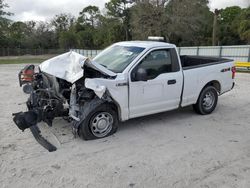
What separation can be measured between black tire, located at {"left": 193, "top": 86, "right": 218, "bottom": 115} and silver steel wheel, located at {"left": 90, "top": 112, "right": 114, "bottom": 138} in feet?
8.10

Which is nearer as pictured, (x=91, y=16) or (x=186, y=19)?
(x=186, y=19)

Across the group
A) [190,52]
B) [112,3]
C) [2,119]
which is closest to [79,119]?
[2,119]

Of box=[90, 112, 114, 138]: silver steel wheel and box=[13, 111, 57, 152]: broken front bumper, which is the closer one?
box=[13, 111, 57, 152]: broken front bumper

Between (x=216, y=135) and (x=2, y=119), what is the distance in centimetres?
477

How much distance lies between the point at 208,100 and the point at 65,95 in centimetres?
353

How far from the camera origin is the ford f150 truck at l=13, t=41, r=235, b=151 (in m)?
4.42

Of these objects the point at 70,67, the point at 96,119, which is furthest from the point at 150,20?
the point at 96,119

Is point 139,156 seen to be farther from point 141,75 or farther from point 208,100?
point 208,100

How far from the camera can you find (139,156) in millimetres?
3918

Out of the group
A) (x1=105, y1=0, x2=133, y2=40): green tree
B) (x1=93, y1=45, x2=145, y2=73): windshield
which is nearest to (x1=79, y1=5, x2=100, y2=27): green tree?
(x1=105, y1=0, x2=133, y2=40): green tree

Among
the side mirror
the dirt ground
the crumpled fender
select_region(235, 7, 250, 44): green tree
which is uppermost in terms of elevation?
select_region(235, 7, 250, 44): green tree

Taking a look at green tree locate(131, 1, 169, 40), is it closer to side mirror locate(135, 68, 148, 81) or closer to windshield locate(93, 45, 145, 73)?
windshield locate(93, 45, 145, 73)

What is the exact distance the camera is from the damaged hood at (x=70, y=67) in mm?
4434

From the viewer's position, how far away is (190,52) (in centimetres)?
2136
